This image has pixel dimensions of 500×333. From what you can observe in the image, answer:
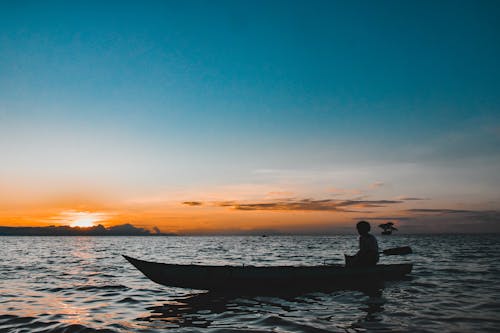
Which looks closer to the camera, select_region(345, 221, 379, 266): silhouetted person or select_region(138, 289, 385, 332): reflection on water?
select_region(138, 289, 385, 332): reflection on water

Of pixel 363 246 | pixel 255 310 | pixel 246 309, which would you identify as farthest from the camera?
pixel 363 246

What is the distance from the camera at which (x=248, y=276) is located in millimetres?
16625

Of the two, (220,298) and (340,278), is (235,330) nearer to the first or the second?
(220,298)

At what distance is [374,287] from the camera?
58.5 feet

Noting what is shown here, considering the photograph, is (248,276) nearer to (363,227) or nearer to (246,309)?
(246,309)

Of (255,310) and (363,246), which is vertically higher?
(363,246)

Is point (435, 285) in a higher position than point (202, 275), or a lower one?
lower

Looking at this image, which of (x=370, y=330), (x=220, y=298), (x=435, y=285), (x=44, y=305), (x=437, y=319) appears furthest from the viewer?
(x=435, y=285)

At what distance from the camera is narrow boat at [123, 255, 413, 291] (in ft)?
53.8

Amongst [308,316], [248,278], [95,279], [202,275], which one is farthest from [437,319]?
[95,279]

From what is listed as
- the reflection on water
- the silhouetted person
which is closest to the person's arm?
the silhouetted person

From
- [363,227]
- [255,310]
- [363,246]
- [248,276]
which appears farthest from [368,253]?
[255,310]

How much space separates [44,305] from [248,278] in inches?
330

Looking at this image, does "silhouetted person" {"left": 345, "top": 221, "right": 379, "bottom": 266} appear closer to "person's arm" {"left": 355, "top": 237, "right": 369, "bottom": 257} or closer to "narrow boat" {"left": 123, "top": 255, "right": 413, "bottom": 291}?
"person's arm" {"left": 355, "top": 237, "right": 369, "bottom": 257}
